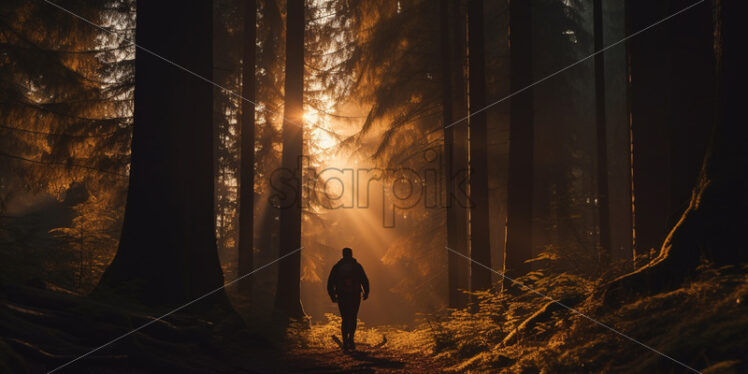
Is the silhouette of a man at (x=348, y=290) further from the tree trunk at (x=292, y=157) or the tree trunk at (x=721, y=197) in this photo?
the tree trunk at (x=721, y=197)

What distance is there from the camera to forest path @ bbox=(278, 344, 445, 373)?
27.9ft

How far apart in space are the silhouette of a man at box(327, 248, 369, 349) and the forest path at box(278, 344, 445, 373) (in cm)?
66

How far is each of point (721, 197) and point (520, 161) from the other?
712 centimetres

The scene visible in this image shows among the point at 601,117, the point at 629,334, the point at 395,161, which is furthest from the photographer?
the point at 395,161

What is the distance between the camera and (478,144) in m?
15.2

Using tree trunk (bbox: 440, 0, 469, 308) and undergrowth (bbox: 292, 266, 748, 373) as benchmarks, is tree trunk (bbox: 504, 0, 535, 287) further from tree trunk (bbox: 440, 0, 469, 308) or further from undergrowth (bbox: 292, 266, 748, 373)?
tree trunk (bbox: 440, 0, 469, 308)

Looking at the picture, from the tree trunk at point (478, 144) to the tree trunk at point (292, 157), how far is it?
16.7 ft

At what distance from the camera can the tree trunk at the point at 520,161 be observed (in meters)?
13.0

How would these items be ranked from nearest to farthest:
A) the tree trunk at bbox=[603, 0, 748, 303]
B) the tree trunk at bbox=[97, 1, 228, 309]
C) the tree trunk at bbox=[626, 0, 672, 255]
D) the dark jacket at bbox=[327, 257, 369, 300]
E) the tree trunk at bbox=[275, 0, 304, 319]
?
the tree trunk at bbox=[603, 0, 748, 303]
the tree trunk at bbox=[97, 1, 228, 309]
the tree trunk at bbox=[626, 0, 672, 255]
the dark jacket at bbox=[327, 257, 369, 300]
the tree trunk at bbox=[275, 0, 304, 319]

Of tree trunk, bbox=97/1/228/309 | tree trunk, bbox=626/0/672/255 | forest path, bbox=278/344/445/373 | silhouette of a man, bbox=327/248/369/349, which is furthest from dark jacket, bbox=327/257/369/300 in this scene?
tree trunk, bbox=626/0/672/255

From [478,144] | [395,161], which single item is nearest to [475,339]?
[478,144]

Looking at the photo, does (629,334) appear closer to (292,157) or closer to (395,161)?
(292,157)

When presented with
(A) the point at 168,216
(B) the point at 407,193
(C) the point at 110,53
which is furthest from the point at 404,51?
(A) the point at 168,216

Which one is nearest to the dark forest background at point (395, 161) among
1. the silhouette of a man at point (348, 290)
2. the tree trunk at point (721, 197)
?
the tree trunk at point (721, 197)
